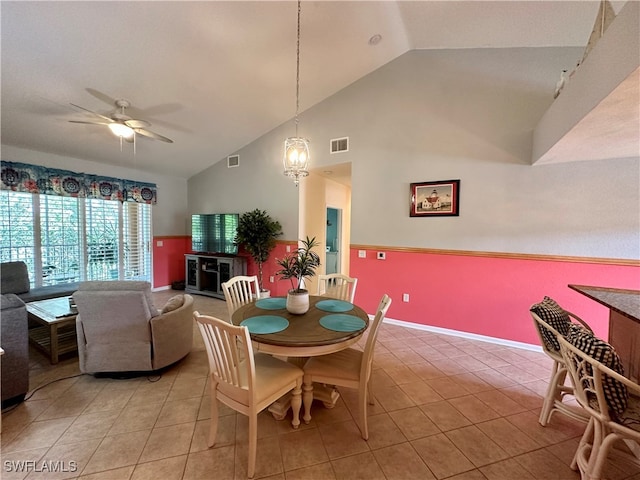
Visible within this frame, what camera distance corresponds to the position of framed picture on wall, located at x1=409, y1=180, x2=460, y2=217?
11.4 feet

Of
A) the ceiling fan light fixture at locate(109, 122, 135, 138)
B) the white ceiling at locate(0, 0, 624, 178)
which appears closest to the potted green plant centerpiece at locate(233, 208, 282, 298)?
the white ceiling at locate(0, 0, 624, 178)

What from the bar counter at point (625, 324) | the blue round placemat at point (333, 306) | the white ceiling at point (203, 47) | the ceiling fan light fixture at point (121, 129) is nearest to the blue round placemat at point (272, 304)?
the blue round placemat at point (333, 306)

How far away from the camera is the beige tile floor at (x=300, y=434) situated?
1552mm

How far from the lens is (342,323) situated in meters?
1.95

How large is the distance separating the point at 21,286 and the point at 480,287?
20.4ft

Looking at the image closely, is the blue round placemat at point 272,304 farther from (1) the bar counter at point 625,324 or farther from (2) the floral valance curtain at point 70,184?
(2) the floral valance curtain at point 70,184

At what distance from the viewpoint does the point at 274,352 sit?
166cm

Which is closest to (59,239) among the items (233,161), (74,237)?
(74,237)

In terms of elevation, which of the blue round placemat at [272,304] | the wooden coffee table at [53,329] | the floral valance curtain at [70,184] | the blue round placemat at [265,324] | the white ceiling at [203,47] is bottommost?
the wooden coffee table at [53,329]

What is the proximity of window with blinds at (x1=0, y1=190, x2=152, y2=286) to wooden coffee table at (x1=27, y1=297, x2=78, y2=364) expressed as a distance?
4.96 feet

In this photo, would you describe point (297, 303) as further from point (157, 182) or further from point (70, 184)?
point (157, 182)

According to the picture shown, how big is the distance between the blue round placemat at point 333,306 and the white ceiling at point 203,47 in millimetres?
3049

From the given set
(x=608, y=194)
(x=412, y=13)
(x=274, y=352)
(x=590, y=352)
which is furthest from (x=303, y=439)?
(x=412, y=13)

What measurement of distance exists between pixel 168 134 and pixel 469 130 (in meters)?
4.56
